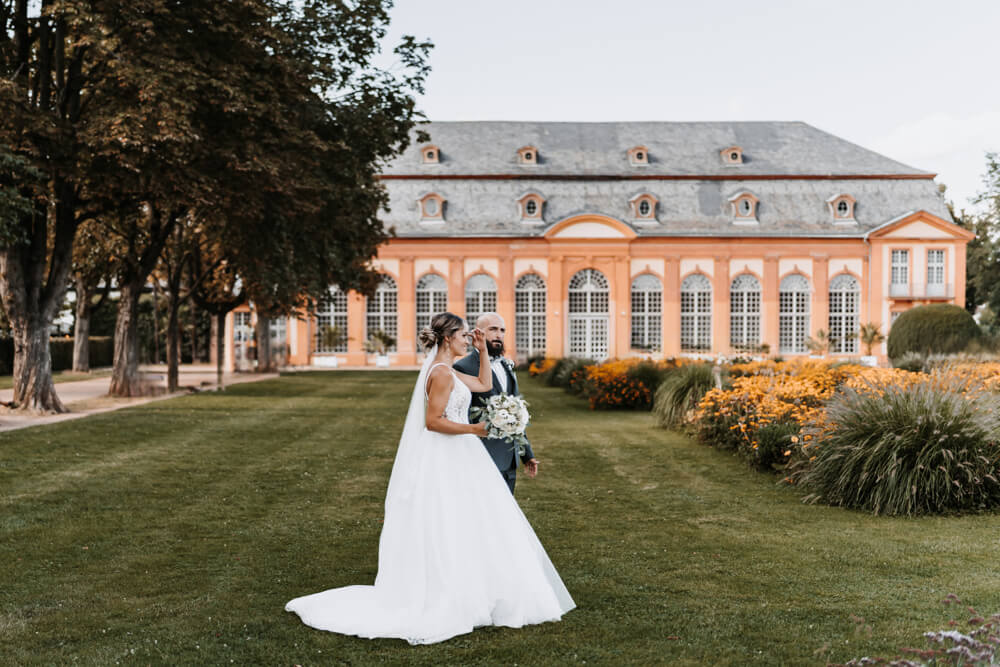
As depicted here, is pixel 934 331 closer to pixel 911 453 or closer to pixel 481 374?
pixel 911 453

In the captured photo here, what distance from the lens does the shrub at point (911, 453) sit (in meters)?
8.45

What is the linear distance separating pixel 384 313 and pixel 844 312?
73.7 feet

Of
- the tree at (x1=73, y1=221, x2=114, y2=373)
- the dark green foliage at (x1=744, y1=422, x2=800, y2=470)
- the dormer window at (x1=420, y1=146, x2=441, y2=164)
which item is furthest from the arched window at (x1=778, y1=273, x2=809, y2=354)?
the dark green foliage at (x1=744, y1=422, x2=800, y2=470)

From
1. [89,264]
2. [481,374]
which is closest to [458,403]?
[481,374]

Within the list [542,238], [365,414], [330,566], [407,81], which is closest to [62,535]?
→ [330,566]

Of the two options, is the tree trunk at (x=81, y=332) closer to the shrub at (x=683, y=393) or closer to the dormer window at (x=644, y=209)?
the shrub at (x=683, y=393)

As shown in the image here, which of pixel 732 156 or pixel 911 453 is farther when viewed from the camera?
pixel 732 156

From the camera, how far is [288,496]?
9.48 meters

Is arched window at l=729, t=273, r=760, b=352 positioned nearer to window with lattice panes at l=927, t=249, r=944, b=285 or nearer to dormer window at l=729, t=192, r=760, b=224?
dormer window at l=729, t=192, r=760, b=224

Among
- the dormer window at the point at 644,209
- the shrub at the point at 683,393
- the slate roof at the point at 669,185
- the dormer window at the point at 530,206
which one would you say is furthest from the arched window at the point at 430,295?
the shrub at the point at 683,393

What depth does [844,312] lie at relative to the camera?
47719 millimetres

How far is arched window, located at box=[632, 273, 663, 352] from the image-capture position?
1873 inches

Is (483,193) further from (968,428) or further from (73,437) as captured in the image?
(968,428)

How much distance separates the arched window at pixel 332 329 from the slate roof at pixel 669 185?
5.00 meters
